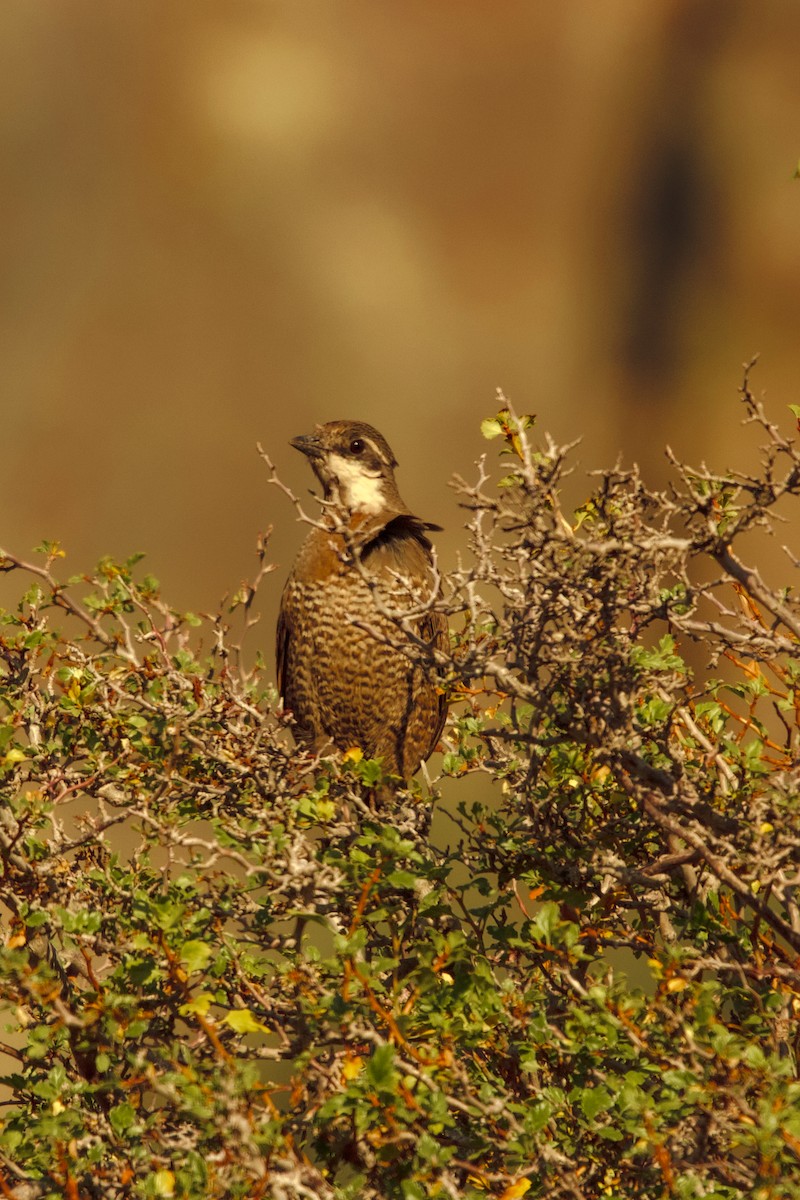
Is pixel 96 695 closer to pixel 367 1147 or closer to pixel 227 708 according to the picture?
pixel 227 708

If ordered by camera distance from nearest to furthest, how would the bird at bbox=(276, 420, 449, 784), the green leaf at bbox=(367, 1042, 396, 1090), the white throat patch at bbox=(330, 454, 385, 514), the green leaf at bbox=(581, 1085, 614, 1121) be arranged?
the green leaf at bbox=(367, 1042, 396, 1090), the green leaf at bbox=(581, 1085, 614, 1121), the bird at bbox=(276, 420, 449, 784), the white throat patch at bbox=(330, 454, 385, 514)

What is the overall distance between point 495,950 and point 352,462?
106 inches

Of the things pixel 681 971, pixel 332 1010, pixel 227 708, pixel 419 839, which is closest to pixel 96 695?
pixel 227 708

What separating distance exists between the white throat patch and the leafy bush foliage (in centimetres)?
207

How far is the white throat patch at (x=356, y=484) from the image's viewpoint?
16.6ft

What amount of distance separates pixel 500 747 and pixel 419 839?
1.60 ft

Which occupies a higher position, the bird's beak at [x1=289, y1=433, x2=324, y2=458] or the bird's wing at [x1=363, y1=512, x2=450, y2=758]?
the bird's beak at [x1=289, y1=433, x2=324, y2=458]

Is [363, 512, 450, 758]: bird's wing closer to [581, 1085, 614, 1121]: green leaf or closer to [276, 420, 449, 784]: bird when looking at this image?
[276, 420, 449, 784]: bird

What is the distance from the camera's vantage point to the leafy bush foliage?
6.69 ft

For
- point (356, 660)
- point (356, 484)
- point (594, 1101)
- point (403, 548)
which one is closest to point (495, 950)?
point (594, 1101)

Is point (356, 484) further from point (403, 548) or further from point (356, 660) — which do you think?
point (356, 660)

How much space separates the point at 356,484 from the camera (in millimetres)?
5102

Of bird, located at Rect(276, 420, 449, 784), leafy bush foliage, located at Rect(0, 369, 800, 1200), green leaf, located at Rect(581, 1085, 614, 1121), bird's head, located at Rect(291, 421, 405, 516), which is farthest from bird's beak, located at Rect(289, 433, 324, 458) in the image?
green leaf, located at Rect(581, 1085, 614, 1121)

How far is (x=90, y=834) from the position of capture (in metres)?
2.85
